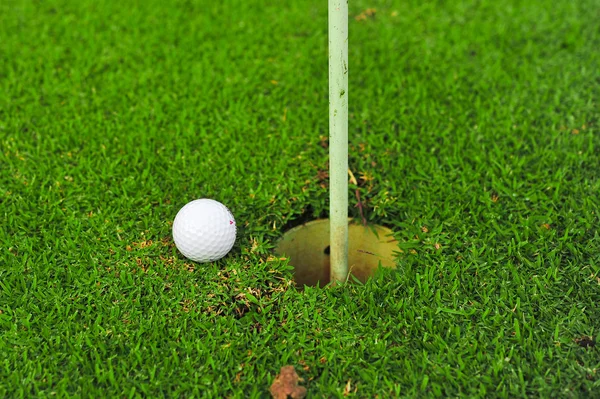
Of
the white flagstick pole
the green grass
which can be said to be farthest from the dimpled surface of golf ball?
the white flagstick pole

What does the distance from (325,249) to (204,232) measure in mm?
814

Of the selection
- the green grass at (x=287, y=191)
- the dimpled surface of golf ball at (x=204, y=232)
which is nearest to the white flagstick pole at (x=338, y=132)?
the green grass at (x=287, y=191)

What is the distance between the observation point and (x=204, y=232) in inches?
101

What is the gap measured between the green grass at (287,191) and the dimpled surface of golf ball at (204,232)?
97 mm

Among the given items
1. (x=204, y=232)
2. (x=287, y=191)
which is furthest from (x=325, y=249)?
(x=204, y=232)

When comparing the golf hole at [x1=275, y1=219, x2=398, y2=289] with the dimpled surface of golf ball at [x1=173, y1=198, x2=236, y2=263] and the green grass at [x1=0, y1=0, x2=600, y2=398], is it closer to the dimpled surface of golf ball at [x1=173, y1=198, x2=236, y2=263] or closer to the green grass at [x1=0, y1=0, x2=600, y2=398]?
the green grass at [x1=0, y1=0, x2=600, y2=398]

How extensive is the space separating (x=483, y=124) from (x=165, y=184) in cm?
192

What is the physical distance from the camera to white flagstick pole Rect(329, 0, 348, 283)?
2215 mm

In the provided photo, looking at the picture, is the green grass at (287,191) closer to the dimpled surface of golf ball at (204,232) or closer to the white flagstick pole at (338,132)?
the dimpled surface of golf ball at (204,232)

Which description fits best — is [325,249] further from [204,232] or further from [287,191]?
[204,232]

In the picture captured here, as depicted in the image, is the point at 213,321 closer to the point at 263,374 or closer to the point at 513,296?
the point at 263,374

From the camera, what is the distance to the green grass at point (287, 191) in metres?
2.33

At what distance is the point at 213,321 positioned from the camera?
249cm

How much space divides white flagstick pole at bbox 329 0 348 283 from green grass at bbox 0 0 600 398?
0.74 ft
